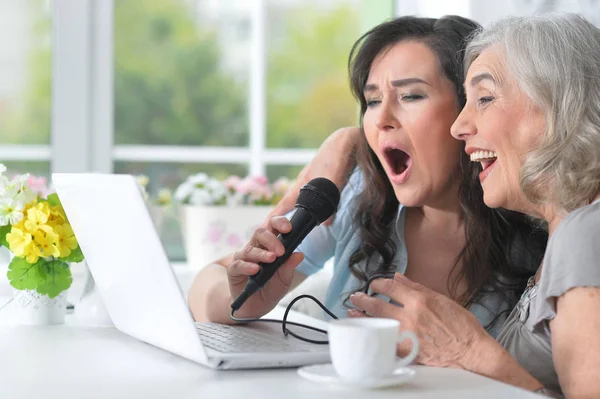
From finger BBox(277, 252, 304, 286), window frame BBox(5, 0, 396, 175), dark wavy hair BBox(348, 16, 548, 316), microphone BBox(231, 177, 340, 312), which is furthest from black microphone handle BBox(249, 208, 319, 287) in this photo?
window frame BBox(5, 0, 396, 175)

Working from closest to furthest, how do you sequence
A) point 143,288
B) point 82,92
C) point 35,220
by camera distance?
point 143,288 → point 35,220 → point 82,92

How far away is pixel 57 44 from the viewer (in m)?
2.95

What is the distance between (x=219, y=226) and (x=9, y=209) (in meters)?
1.24

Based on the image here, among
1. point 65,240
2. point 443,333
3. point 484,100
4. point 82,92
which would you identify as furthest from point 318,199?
point 82,92

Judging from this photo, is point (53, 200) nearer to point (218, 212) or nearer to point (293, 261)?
point (293, 261)

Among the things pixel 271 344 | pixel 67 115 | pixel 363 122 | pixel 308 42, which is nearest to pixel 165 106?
pixel 308 42

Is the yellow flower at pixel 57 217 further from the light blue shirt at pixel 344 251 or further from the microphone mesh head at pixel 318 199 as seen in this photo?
the light blue shirt at pixel 344 251

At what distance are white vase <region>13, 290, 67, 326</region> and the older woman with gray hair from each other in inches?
21.5

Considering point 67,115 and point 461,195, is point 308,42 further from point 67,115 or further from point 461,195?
point 461,195

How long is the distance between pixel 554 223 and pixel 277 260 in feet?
1.46

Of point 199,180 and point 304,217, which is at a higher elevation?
point 304,217

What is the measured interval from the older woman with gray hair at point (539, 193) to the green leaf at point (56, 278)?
0.54m

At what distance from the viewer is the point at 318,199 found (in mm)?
1306

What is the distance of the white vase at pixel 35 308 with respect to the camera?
4.90 ft
